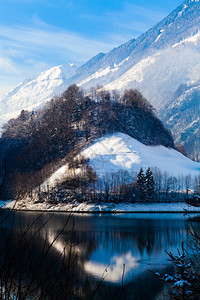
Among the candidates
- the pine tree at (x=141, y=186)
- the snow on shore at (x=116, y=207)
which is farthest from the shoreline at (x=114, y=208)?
the pine tree at (x=141, y=186)

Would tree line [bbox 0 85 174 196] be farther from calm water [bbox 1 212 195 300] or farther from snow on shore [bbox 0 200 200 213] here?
calm water [bbox 1 212 195 300]

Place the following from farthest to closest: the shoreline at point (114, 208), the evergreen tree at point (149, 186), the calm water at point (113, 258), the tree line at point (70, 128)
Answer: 1. the tree line at point (70, 128)
2. the evergreen tree at point (149, 186)
3. the shoreline at point (114, 208)
4. the calm water at point (113, 258)

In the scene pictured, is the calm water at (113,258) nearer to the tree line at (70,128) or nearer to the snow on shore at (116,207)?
the snow on shore at (116,207)

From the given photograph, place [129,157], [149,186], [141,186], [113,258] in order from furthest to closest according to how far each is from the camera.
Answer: [129,157], [149,186], [141,186], [113,258]

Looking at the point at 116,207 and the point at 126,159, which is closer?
the point at 116,207

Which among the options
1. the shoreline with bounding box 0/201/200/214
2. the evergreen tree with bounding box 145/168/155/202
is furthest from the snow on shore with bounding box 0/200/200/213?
the evergreen tree with bounding box 145/168/155/202

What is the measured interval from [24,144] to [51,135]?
935cm

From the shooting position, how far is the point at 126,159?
90.2 metres

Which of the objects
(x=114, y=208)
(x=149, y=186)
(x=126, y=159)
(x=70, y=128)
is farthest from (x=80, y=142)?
(x=114, y=208)

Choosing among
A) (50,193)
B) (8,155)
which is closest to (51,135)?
(8,155)

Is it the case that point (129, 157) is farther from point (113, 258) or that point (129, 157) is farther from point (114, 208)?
point (113, 258)

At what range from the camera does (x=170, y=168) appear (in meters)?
90.1

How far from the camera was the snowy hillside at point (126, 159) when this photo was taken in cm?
8631

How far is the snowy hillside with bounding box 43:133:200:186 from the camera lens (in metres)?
86.3
